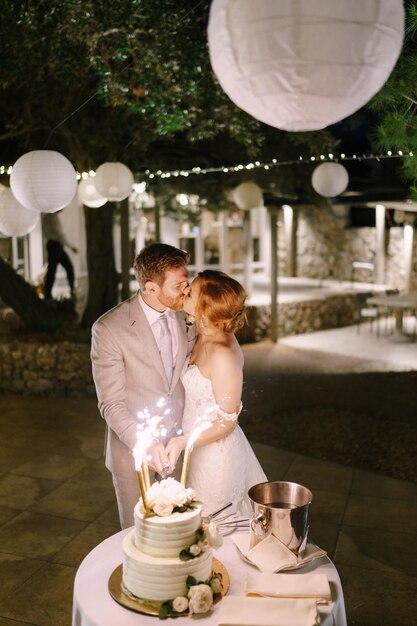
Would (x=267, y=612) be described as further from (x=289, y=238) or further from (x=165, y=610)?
(x=289, y=238)

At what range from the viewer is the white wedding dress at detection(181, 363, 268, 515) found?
10.2 ft

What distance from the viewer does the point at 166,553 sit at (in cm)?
209

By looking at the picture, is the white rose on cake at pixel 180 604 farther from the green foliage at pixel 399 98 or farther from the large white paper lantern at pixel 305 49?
the green foliage at pixel 399 98

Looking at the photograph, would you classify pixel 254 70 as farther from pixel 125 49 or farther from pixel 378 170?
pixel 378 170

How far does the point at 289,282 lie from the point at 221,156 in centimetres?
567

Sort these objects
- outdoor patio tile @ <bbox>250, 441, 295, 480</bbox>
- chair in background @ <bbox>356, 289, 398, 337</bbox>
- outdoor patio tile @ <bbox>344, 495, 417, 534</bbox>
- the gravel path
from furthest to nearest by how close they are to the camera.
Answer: chair in background @ <bbox>356, 289, 398, 337</bbox> < the gravel path < outdoor patio tile @ <bbox>250, 441, 295, 480</bbox> < outdoor patio tile @ <bbox>344, 495, 417, 534</bbox>

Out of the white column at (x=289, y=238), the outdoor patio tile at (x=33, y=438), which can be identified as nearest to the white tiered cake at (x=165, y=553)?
the outdoor patio tile at (x=33, y=438)

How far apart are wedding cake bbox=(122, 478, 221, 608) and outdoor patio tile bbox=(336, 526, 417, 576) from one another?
7.08ft

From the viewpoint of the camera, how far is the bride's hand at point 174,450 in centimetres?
277

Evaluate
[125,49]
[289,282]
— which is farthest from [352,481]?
[289,282]

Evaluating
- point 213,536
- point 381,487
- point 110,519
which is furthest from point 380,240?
point 213,536

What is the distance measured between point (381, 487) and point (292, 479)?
709 millimetres

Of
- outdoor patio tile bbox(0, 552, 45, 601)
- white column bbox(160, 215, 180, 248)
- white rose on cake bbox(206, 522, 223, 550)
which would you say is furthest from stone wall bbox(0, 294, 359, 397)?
white column bbox(160, 215, 180, 248)

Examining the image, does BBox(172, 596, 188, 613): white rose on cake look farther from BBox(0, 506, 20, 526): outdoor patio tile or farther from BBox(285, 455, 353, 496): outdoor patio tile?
BBox(285, 455, 353, 496): outdoor patio tile
